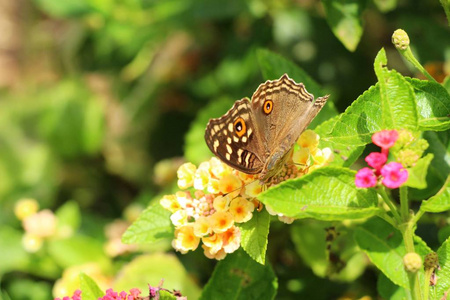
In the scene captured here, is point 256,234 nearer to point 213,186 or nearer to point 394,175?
point 213,186

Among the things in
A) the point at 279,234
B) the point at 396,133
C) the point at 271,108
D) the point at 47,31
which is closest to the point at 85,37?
the point at 47,31

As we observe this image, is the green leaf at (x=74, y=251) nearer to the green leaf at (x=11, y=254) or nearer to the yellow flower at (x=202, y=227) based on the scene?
the green leaf at (x=11, y=254)

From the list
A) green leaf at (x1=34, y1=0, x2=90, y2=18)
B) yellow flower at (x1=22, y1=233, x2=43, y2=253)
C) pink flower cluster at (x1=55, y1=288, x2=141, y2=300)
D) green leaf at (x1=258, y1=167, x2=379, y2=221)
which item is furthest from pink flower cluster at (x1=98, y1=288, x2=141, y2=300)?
green leaf at (x1=34, y1=0, x2=90, y2=18)

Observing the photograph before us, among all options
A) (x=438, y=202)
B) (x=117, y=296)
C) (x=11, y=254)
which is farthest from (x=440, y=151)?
(x=11, y=254)

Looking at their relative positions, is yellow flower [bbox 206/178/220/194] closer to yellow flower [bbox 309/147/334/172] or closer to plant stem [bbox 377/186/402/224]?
yellow flower [bbox 309/147/334/172]

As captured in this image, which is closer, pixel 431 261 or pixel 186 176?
pixel 431 261

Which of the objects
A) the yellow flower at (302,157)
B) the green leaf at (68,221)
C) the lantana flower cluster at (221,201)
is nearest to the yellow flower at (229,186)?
the lantana flower cluster at (221,201)
